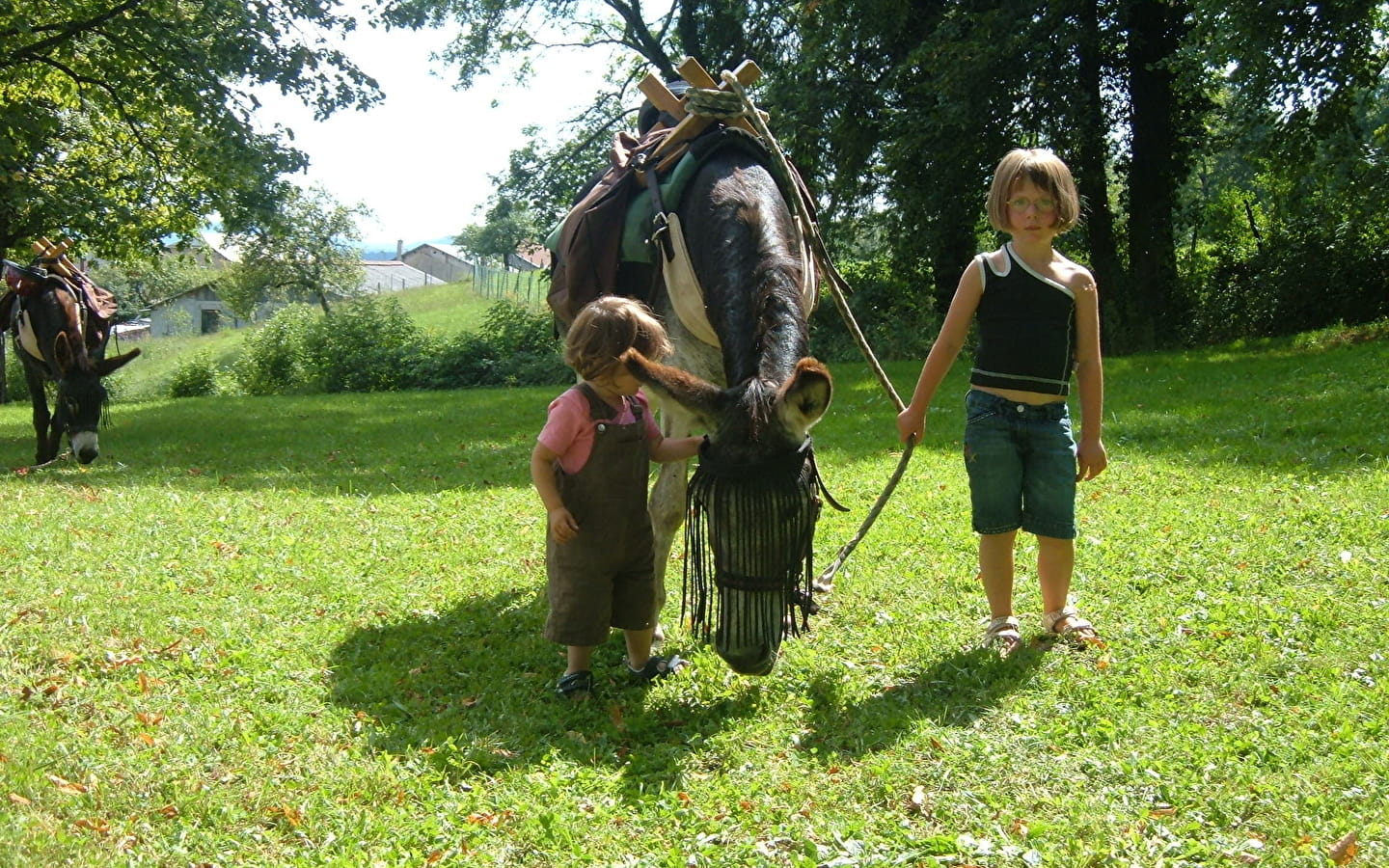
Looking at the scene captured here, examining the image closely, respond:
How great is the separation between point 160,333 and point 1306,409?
2460 inches

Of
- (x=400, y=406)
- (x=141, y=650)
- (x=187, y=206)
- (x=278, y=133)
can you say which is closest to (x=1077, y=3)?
(x=278, y=133)

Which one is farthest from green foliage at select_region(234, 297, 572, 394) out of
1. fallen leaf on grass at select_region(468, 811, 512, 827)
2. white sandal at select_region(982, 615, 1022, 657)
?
fallen leaf on grass at select_region(468, 811, 512, 827)

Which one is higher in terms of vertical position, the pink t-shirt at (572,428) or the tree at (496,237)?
the tree at (496,237)

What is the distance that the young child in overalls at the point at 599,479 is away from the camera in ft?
11.8

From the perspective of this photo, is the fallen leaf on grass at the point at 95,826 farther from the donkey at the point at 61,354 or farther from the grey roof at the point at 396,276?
the grey roof at the point at 396,276

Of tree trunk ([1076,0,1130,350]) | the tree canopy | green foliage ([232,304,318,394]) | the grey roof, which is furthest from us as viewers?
the grey roof

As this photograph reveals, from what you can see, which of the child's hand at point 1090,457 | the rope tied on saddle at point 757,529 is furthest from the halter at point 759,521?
the child's hand at point 1090,457

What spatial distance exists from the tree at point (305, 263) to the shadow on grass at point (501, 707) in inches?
1389

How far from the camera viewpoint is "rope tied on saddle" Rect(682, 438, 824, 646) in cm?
322

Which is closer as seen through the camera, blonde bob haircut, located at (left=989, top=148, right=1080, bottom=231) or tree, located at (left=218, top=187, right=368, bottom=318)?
blonde bob haircut, located at (left=989, top=148, right=1080, bottom=231)

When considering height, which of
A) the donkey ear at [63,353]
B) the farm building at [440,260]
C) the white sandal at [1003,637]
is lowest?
the white sandal at [1003,637]

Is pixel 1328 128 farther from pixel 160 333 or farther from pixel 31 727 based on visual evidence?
pixel 160 333

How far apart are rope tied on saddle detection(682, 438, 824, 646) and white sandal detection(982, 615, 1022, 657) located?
1.13 metres

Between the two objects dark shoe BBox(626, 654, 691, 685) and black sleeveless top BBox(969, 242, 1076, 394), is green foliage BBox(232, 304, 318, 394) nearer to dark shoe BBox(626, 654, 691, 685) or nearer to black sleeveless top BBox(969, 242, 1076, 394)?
dark shoe BBox(626, 654, 691, 685)
